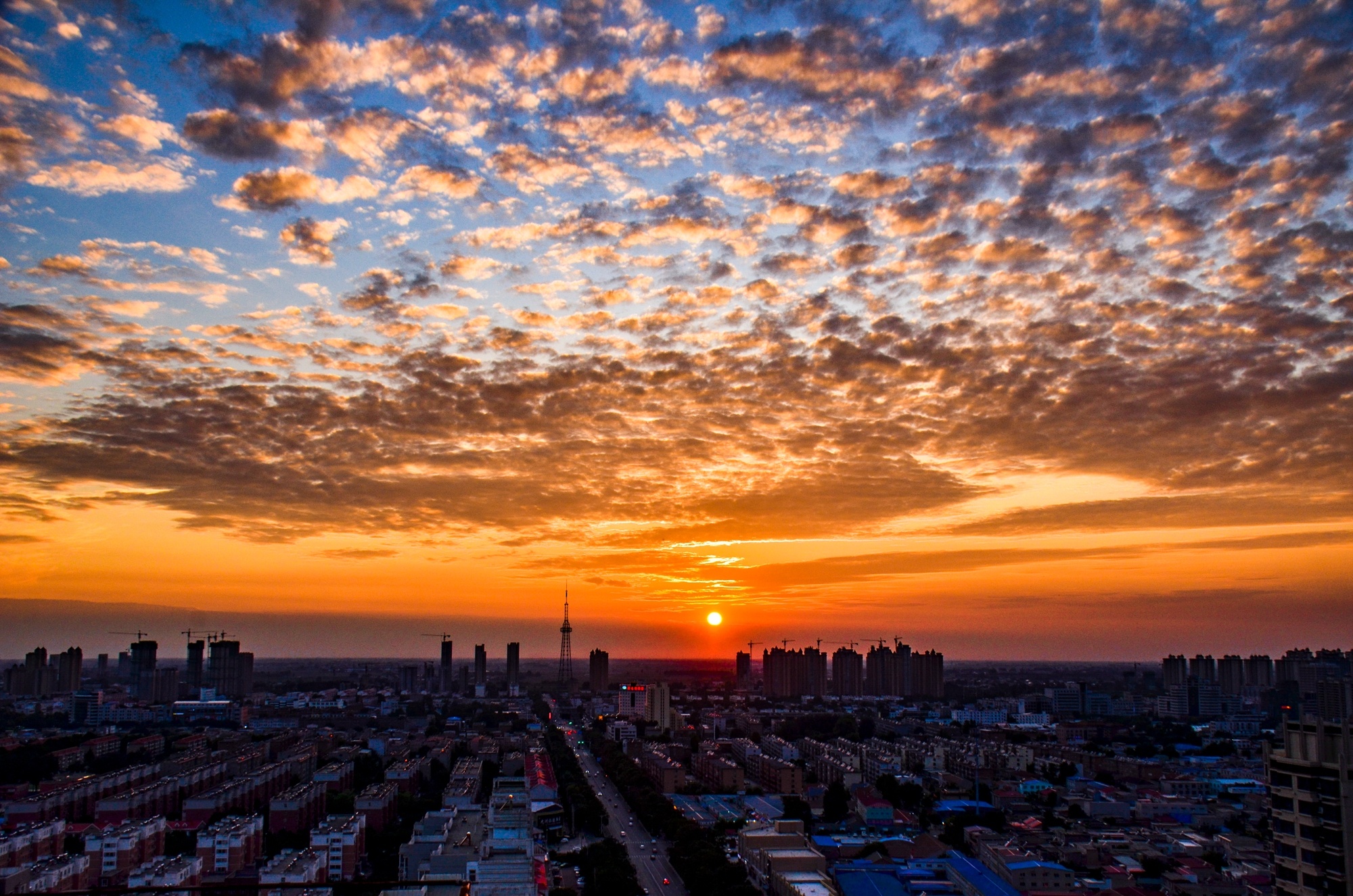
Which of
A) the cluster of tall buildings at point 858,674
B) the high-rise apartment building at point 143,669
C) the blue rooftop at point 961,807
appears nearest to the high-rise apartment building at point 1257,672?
the cluster of tall buildings at point 858,674

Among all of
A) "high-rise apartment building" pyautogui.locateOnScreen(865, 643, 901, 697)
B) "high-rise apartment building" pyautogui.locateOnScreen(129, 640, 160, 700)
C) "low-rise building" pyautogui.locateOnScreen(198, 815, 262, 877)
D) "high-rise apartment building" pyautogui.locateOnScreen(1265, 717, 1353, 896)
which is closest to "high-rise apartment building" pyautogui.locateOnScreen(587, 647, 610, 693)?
"high-rise apartment building" pyautogui.locateOnScreen(865, 643, 901, 697)

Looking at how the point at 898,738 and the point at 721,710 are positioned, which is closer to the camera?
the point at 898,738

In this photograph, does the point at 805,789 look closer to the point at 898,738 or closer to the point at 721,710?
the point at 898,738

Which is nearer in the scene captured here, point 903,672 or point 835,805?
point 835,805

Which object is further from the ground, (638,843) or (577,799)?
(577,799)

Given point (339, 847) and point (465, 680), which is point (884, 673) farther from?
point (339, 847)

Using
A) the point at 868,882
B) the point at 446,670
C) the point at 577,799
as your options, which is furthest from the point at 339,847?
the point at 446,670

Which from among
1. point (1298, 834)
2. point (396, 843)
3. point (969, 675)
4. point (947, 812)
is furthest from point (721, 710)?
point (969, 675)
